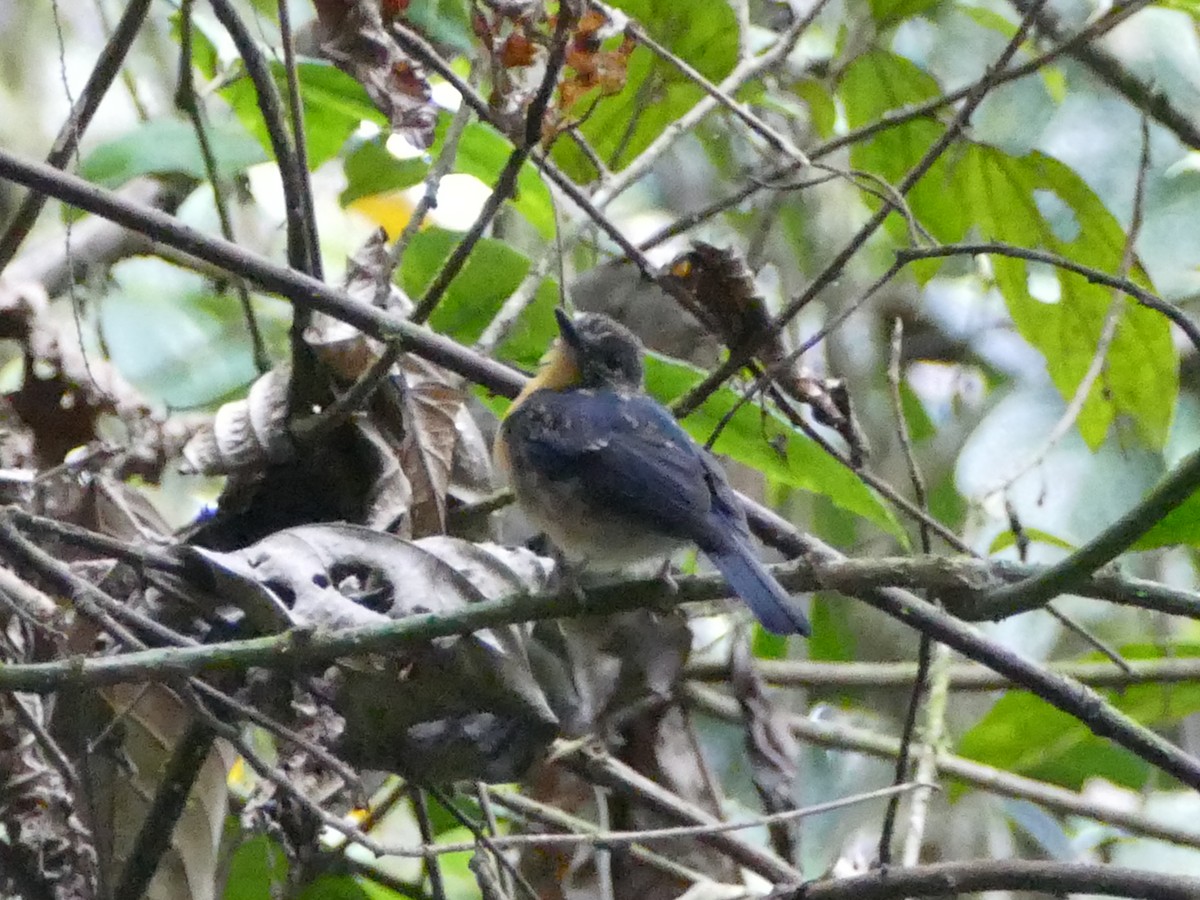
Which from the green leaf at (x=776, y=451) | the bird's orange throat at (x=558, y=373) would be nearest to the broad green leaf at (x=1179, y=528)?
the green leaf at (x=776, y=451)

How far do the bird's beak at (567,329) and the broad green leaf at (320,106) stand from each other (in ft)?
1.97

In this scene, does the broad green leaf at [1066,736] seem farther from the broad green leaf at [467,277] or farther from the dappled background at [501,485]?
the broad green leaf at [467,277]

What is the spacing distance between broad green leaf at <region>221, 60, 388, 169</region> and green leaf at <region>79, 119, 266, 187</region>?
68 mm

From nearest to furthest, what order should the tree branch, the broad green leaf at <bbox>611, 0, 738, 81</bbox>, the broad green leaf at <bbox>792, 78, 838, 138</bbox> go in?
the tree branch, the broad green leaf at <bbox>611, 0, 738, 81</bbox>, the broad green leaf at <bbox>792, 78, 838, 138</bbox>

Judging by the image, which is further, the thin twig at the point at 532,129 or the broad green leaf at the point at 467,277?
the broad green leaf at the point at 467,277

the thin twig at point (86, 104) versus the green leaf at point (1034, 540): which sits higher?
the green leaf at point (1034, 540)

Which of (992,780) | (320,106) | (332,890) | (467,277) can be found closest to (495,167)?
(467,277)

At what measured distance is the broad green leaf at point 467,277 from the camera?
323 centimetres

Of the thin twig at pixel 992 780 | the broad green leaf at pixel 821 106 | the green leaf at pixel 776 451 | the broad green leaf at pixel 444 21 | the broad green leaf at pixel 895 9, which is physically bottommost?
the thin twig at pixel 992 780

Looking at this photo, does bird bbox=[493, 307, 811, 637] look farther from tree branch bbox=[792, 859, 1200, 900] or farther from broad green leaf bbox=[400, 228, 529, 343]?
tree branch bbox=[792, 859, 1200, 900]

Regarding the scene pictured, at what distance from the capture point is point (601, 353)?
3.30m

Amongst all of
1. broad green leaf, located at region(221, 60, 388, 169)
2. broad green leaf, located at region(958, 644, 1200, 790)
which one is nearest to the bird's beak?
broad green leaf, located at region(221, 60, 388, 169)

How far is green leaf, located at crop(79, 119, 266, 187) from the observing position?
318cm

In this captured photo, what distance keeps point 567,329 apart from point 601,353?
13 cm
